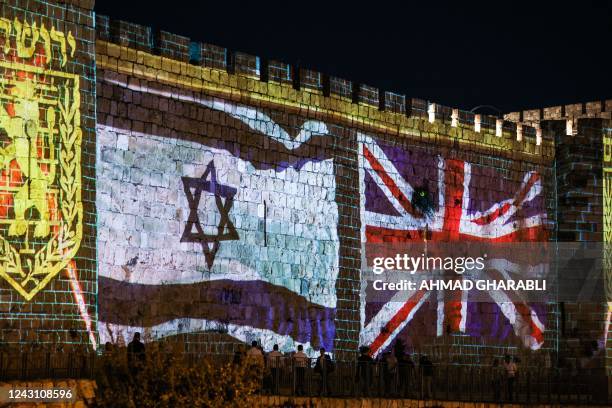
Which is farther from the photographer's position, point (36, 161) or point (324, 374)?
point (324, 374)

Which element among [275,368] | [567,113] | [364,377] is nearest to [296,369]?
[275,368]

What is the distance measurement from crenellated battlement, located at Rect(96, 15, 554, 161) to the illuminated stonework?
2097 millimetres

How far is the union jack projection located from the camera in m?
29.4

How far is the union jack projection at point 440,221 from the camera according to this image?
29.4 m

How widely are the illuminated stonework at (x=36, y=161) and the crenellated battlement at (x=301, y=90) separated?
2097mm

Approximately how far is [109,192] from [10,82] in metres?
2.96

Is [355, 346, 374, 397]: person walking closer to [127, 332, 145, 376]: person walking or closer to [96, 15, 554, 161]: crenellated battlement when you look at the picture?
[127, 332, 145, 376]: person walking

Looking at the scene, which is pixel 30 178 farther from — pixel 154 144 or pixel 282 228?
pixel 282 228

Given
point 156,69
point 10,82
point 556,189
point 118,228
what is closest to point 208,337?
point 118,228

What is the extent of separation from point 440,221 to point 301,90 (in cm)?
537

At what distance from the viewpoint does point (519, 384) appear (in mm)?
26406

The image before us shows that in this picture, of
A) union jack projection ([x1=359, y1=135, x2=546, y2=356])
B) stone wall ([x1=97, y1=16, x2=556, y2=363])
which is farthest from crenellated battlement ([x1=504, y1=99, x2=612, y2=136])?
stone wall ([x1=97, y1=16, x2=556, y2=363])

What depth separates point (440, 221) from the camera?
102 ft

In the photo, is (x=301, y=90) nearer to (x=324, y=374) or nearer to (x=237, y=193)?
(x=237, y=193)
